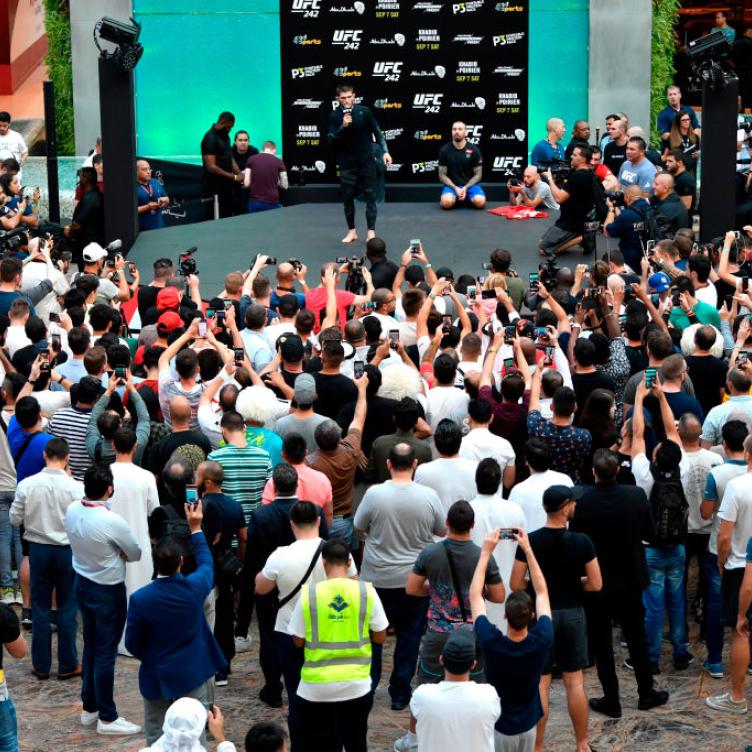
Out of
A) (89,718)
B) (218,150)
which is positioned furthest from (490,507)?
(218,150)

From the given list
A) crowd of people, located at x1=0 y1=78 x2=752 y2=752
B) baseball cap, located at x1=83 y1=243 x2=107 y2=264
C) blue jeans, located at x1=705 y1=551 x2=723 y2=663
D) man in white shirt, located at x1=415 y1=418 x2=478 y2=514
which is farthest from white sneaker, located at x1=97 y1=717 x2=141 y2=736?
baseball cap, located at x1=83 y1=243 x2=107 y2=264

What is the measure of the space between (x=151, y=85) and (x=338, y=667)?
52.9 ft

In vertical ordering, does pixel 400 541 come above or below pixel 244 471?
below

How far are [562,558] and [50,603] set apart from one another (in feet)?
10.5

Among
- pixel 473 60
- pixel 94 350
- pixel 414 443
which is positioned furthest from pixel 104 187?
pixel 414 443

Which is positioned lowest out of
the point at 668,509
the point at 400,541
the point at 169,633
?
the point at 169,633

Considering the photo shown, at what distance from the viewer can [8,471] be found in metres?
9.84

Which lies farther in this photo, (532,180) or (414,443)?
(532,180)

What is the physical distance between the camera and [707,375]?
34.9ft

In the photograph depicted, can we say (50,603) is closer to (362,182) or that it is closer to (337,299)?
(337,299)

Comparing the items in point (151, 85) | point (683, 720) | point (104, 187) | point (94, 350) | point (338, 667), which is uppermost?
point (151, 85)

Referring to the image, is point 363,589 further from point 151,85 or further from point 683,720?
point 151,85

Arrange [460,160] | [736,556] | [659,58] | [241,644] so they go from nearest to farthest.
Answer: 1. [736,556]
2. [241,644]
3. [460,160]
4. [659,58]

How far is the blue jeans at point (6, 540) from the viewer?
9.98 metres
